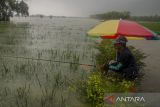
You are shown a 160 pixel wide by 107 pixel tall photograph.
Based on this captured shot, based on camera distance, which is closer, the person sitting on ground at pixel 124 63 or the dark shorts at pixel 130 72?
the person sitting on ground at pixel 124 63

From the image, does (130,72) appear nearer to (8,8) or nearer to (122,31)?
(122,31)

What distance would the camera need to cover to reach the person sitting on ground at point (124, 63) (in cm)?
753

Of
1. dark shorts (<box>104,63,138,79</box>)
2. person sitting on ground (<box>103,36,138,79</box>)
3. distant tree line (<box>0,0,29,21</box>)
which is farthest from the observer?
distant tree line (<box>0,0,29,21</box>)

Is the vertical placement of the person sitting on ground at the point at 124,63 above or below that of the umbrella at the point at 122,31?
below

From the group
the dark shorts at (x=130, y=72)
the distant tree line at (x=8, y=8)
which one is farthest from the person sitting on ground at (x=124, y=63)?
the distant tree line at (x=8, y=8)

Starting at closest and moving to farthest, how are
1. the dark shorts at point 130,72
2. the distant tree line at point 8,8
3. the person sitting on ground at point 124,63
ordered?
1. the person sitting on ground at point 124,63
2. the dark shorts at point 130,72
3. the distant tree line at point 8,8

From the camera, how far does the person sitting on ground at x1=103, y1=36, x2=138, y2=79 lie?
753 cm

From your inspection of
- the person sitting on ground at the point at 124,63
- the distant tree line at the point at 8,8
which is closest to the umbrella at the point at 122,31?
the person sitting on ground at the point at 124,63

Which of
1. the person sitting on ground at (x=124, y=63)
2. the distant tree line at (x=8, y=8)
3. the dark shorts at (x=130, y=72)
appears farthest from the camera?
the distant tree line at (x=8, y=8)

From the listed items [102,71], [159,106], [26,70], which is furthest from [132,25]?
[26,70]

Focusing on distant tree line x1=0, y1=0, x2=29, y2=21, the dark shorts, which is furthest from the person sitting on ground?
distant tree line x1=0, y1=0, x2=29, y2=21

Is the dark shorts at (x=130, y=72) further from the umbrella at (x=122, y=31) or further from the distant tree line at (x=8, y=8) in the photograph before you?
the distant tree line at (x=8, y=8)

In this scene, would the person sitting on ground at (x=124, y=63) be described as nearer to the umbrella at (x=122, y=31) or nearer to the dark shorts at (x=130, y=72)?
the dark shorts at (x=130, y=72)

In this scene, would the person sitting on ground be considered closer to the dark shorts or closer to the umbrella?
the dark shorts
